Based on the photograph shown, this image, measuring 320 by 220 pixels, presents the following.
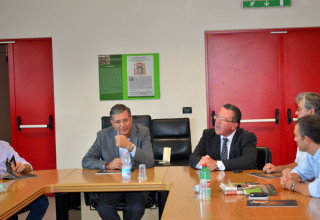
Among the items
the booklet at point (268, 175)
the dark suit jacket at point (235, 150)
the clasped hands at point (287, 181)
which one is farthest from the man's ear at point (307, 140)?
the dark suit jacket at point (235, 150)

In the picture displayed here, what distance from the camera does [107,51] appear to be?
6.13 meters

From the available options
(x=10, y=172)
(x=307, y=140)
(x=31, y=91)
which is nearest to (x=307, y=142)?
(x=307, y=140)

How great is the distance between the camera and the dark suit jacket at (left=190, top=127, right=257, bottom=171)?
357 cm

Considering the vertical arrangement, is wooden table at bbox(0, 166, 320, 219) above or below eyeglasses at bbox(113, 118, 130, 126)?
below

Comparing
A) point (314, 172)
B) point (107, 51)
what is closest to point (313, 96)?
point (314, 172)

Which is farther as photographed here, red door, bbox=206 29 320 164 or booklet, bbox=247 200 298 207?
red door, bbox=206 29 320 164

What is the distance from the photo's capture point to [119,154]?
3.93 metres

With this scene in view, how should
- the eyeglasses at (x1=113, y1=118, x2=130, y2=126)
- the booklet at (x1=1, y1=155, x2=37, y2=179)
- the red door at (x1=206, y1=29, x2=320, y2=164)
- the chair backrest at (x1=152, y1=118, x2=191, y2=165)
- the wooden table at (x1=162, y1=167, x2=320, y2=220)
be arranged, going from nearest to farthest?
the wooden table at (x1=162, y1=167, x2=320, y2=220) < the booklet at (x1=1, y1=155, x2=37, y2=179) < the eyeglasses at (x1=113, y1=118, x2=130, y2=126) < the chair backrest at (x1=152, y1=118, x2=191, y2=165) < the red door at (x1=206, y1=29, x2=320, y2=164)

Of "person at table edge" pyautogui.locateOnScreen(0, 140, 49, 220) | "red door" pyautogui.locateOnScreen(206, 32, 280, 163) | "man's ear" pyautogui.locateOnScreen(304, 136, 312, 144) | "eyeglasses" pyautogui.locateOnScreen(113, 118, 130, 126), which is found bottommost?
"person at table edge" pyautogui.locateOnScreen(0, 140, 49, 220)

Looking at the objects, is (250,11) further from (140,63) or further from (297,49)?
(140,63)

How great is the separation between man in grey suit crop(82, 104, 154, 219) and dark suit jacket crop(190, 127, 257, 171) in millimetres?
473

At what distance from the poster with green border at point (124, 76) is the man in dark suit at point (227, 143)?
2295 millimetres

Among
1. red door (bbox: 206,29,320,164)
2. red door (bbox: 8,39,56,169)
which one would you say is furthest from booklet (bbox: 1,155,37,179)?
red door (bbox: 206,29,320,164)

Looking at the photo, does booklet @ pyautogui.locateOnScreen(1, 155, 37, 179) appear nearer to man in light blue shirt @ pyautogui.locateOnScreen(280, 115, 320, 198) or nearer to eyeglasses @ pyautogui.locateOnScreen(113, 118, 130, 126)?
eyeglasses @ pyautogui.locateOnScreen(113, 118, 130, 126)
